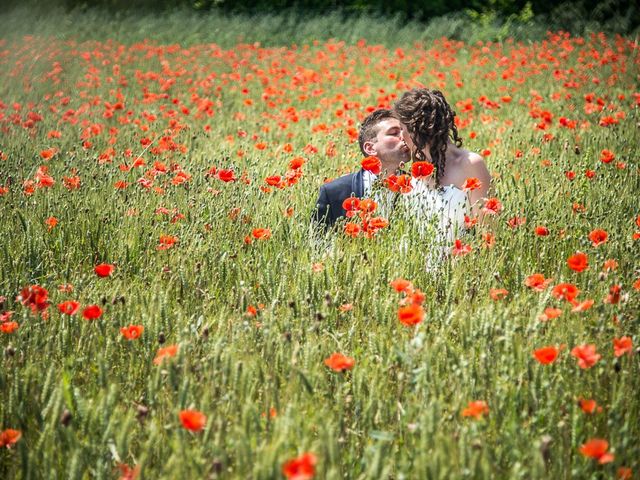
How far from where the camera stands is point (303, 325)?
7.09 ft

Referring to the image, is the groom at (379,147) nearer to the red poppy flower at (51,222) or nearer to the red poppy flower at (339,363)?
the red poppy flower at (51,222)

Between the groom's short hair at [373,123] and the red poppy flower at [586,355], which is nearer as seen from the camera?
the red poppy flower at [586,355]

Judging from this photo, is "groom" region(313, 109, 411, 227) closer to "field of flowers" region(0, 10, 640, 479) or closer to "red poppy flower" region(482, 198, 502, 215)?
"field of flowers" region(0, 10, 640, 479)

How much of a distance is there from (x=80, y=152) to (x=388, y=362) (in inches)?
143

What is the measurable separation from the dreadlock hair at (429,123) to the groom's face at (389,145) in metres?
0.13

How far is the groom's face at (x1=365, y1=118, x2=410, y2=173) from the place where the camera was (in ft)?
12.3

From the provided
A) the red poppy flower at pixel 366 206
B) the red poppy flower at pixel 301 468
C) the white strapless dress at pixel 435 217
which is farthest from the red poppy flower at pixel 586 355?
the red poppy flower at pixel 366 206

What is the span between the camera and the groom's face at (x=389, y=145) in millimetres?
3762

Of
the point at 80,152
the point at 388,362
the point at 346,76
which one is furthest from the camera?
the point at 346,76

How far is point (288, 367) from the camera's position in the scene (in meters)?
1.87

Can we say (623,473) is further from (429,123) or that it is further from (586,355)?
(429,123)

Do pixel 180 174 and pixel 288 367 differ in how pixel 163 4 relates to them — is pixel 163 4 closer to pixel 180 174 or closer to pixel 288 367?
pixel 180 174

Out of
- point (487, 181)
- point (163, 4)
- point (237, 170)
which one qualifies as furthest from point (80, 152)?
point (163, 4)

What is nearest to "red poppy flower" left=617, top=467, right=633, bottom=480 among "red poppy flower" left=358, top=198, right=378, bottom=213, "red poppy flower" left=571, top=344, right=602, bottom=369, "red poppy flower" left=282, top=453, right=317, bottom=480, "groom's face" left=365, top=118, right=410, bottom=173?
"red poppy flower" left=571, top=344, right=602, bottom=369
